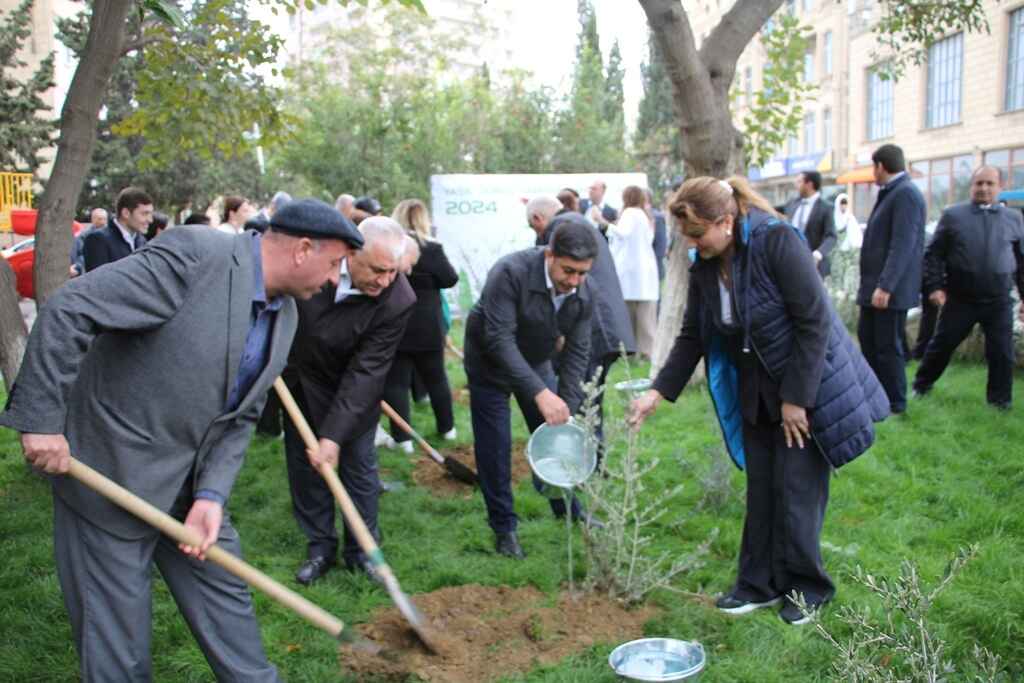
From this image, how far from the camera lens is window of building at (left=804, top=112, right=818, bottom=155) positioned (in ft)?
136

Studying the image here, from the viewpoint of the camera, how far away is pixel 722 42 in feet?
24.4

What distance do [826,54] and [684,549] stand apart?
1559 inches

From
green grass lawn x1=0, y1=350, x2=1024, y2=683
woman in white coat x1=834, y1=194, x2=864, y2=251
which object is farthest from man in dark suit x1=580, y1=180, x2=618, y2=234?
woman in white coat x1=834, y1=194, x2=864, y2=251

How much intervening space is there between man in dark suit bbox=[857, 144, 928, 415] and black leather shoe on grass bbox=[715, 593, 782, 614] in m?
3.34

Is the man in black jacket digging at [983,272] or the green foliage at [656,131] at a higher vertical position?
the green foliage at [656,131]

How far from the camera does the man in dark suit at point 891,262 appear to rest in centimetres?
654

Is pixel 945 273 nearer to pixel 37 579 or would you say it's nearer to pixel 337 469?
pixel 337 469

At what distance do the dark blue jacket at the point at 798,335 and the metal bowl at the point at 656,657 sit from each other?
100 cm

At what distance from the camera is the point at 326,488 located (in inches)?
179

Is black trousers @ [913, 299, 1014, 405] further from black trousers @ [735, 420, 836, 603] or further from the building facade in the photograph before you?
the building facade

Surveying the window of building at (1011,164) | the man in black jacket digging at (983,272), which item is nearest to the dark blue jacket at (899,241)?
the man in black jacket digging at (983,272)

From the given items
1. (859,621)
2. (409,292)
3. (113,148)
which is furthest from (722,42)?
(113,148)

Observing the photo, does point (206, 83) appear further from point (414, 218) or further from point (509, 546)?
point (509, 546)

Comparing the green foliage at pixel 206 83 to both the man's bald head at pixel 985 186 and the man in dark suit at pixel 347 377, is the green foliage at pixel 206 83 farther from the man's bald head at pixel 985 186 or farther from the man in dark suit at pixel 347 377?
the man's bald head at pixel 985 186
